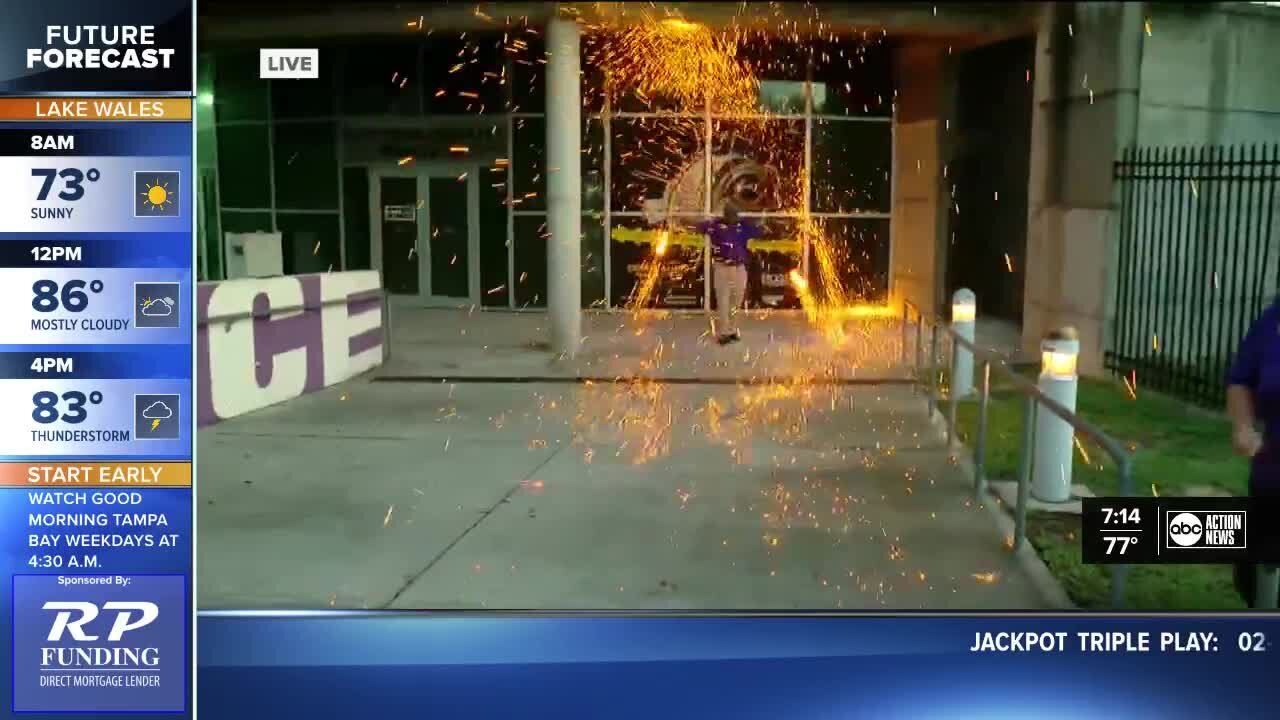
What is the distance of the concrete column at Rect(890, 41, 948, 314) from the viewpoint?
1523 centimetres

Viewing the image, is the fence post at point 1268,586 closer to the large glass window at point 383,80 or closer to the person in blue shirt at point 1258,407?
the person in blue shirt at point 1258,407

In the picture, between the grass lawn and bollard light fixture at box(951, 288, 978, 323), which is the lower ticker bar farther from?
bollard light fixture at box(951, 288, 978, 323)

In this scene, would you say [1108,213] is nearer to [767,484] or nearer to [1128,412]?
[1128,412]

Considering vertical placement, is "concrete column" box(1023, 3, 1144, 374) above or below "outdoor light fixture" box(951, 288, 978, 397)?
above

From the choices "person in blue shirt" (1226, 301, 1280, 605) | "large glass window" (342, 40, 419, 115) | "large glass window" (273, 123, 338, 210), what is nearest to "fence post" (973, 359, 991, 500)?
"person in blue shirt" (1226, 301, 1280, 605)

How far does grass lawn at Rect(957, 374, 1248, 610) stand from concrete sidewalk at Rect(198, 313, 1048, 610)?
9.3 inches

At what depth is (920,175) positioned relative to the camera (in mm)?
15695

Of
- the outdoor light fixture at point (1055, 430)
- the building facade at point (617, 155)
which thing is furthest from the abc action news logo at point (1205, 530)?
the building facade at point (617, 155)

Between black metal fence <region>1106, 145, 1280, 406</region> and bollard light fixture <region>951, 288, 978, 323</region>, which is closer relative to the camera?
bollard light fixture <region>951, 288, 978, 323</region>

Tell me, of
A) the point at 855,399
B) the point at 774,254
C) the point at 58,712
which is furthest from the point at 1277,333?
the point at 774,254

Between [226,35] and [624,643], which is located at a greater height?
[226,35]

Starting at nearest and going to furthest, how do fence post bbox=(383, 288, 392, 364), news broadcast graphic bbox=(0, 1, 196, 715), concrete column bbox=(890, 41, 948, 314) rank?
1. news broadcast graphic bbox=(0, 1, 196, 715)
2. fence post bbox=(383, 288, 392, 364)
3. concrete column bbox=(890, 41, 948, 314)

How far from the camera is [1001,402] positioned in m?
8.96

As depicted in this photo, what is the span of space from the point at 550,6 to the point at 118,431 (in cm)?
998
